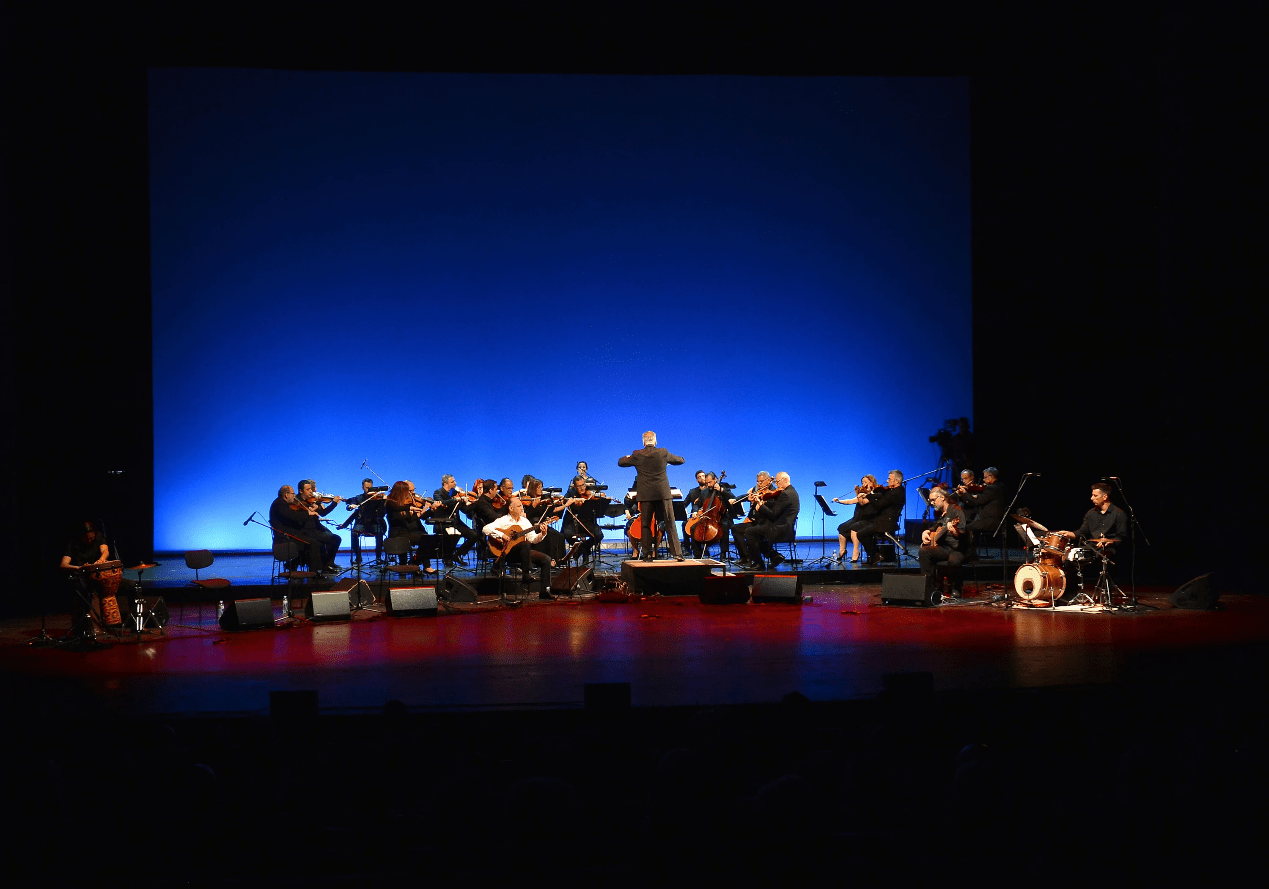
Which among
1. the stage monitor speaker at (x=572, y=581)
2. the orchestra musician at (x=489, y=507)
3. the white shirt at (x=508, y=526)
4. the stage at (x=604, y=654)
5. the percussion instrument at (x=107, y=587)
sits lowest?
the stage at (x=604, y=654)

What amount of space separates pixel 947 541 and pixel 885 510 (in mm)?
1389

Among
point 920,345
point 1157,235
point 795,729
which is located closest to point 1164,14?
point 1157,235

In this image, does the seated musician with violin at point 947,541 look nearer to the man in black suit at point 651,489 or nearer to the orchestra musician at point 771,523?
the orchestra musician at point 771,523

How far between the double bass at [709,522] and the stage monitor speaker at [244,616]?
4.81 metres

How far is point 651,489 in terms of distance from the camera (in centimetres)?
962

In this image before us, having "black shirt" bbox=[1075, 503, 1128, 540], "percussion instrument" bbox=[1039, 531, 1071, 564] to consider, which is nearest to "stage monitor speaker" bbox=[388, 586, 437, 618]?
"percussion instrument" bbox=[1039, 531, 1071, 564]

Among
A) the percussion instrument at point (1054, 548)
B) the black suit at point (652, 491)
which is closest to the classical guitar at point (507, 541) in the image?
the black suit at point (652, 491)

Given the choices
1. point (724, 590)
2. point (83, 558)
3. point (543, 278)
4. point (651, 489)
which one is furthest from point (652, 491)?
point (83, 558)

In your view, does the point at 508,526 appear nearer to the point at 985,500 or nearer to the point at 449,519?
the point at 449,519

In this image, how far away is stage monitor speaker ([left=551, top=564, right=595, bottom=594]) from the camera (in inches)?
374

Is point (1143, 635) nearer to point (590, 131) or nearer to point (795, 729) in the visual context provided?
point (795, 729)

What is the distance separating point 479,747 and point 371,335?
32.0 feet

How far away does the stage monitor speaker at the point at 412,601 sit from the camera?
8.28 meters

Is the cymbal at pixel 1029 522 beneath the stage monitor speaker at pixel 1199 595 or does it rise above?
above
